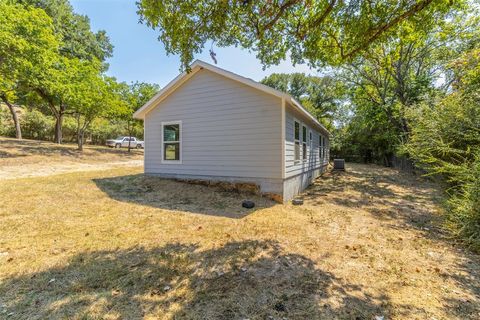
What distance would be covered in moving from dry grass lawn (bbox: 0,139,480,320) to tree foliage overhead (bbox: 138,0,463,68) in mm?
3715

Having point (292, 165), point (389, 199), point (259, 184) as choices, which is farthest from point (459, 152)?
point (259, 184)

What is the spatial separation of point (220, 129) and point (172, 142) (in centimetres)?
216

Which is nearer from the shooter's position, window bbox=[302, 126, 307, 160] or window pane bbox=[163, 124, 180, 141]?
window pane bbox=[163, 124, 180, 141]

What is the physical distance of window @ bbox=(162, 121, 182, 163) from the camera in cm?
841

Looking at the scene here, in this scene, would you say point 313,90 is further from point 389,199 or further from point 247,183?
point 247,183

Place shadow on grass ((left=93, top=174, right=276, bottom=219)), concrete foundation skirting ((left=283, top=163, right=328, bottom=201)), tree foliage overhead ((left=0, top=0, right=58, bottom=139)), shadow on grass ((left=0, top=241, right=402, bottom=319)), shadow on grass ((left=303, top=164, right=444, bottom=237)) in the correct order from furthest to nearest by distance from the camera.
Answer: tree foliage overhead ((left=0, top=0, right=58, bottom=139)) → concrete foundation skirting ((left=283, top=163, right=328, bottom=201)) → shadow on grass ((left=93, top=174, right=276, bottom=219)) → shadow on grass ((left=303, top=164, right=444, bottom=237)) → shadow on grass ((left=0, top=241, right=402, bottom=319))

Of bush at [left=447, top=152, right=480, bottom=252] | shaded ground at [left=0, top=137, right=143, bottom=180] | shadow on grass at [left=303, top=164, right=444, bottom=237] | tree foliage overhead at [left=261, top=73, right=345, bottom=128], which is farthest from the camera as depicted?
tree foliage overhead at [left=261, top=73, right=345, bottom=128]

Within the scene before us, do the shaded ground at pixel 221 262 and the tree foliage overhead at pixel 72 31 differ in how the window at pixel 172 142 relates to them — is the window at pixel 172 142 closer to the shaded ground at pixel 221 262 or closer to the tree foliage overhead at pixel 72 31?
the shaded ground at pixel 221 262

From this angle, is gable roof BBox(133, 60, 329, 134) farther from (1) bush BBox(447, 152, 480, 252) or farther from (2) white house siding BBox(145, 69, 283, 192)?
(1) bush BBox(447, 152, 480, 252)

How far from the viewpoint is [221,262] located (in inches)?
127

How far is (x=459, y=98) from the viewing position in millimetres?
5109

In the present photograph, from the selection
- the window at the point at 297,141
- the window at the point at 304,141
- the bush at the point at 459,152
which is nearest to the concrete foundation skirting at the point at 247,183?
the window at the point at 297,141

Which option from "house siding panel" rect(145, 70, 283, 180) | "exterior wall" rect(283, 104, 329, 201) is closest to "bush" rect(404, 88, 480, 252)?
"exterior wall" rect(283, 104, 329, 201)

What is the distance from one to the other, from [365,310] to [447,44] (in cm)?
1677
